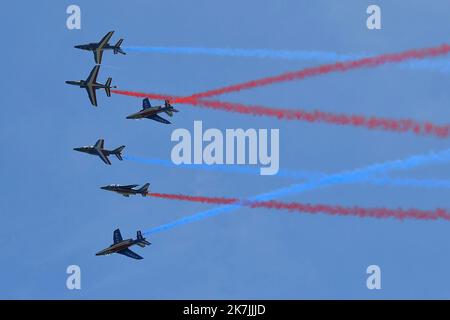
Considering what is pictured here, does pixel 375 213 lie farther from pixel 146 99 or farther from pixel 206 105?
pixel 146 99

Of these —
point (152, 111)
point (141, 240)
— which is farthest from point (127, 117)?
point (141, 240)

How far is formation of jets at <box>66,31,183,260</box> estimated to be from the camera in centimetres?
11356

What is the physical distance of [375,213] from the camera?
10144 cm

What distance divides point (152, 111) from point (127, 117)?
2.12 m

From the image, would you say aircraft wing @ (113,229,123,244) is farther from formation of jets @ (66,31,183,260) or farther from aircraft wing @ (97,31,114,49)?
aircraft wing @ (97,31,114,49)

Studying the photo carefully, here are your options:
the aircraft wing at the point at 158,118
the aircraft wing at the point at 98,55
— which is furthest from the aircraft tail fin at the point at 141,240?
the aircraft wing at the point at 98,55

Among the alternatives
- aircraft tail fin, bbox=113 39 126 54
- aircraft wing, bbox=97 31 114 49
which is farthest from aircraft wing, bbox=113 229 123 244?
aircraft wing, bbox=97 31 114 49

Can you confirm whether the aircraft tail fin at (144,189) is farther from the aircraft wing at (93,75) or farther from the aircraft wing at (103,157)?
the aircraft wing at (93,75)

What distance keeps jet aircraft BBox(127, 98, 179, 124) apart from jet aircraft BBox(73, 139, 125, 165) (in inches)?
120

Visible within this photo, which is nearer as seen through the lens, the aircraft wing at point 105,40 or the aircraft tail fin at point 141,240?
the aircraft tail fin at point 141,240

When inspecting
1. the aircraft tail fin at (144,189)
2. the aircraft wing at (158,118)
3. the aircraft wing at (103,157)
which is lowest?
the aircraft tail fin at (144,189)

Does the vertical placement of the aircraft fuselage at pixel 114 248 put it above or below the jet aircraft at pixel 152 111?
below

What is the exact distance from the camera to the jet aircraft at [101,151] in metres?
115
